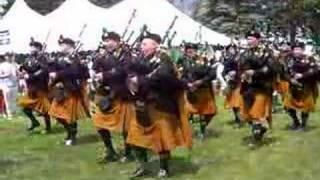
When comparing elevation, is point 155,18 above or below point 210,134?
above

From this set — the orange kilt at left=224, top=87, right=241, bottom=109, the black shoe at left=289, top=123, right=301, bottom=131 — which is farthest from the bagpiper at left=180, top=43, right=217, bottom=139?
the black shoe at left=289, top=123, right=301, bottom=131

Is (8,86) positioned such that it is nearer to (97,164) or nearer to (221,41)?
(97,164)

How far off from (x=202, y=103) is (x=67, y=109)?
8.28 feet

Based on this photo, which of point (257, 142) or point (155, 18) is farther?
point (155, 18)

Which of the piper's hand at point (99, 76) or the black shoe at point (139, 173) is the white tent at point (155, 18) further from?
the black shoe at point (139, 173)

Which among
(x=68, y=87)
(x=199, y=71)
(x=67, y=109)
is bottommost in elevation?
(x=67, y=109)

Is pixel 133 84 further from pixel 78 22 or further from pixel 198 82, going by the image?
pixel 78 22

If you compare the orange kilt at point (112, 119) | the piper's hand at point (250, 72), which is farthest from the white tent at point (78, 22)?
the orange kilt at point (112, 119)

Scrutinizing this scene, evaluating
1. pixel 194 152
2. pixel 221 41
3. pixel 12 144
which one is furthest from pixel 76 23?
pixel 194 152

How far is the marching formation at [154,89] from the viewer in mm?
11148

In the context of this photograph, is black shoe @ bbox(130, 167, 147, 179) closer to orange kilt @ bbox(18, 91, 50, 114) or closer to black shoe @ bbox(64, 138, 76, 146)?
black shoe @ bbox(64, 138, 76, 146)

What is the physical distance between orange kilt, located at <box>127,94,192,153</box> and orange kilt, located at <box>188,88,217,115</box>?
13.4 ft

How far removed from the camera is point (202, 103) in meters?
15.6

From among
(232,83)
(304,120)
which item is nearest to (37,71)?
(232,83)
